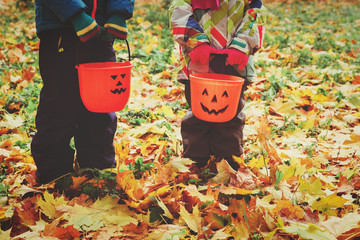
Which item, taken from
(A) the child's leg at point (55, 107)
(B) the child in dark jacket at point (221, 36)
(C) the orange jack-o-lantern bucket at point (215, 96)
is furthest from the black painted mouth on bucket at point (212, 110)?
(A) the child's leg at point (55, 107)

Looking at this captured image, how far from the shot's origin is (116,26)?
1489 millimetres

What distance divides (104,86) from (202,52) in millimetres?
596

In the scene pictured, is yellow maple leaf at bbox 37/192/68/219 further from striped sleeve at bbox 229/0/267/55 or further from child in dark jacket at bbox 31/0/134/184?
striped sleeve at bbox 229/0/267/55

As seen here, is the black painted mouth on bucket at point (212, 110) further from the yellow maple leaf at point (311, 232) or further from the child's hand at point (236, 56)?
the yellow maple leaf at point (311, 232)

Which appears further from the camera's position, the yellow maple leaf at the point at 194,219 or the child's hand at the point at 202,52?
the child's hand at the point at 202,52

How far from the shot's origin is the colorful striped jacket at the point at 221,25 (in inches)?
64.2

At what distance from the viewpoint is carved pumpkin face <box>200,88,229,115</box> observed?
1.51 metres

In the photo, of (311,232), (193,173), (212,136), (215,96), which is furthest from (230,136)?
(311,232)

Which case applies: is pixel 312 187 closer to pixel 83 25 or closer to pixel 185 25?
pixel 185 25

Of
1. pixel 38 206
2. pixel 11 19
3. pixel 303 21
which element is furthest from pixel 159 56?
pixel 303 21

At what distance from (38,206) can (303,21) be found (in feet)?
24.7

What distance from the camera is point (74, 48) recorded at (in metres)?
1.58

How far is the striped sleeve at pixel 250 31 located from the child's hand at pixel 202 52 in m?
0.15

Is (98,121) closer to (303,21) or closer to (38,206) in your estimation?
(38,206)
